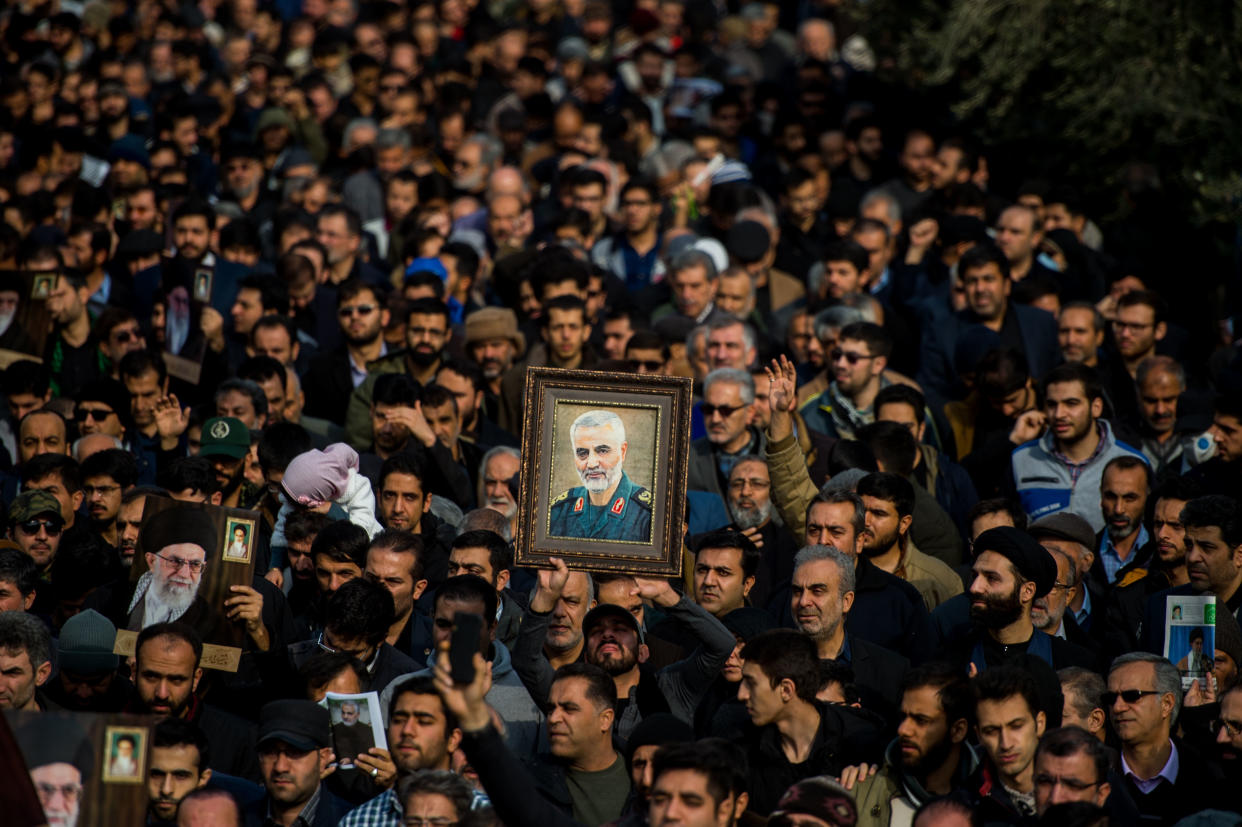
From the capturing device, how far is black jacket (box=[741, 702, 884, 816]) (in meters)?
8.05

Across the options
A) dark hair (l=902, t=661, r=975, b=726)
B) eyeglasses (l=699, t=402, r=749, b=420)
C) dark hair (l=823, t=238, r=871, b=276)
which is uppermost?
dark hair (l=823, t=238, r=871, b=276)

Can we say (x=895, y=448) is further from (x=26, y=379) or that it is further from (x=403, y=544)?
(x=26, y=379)

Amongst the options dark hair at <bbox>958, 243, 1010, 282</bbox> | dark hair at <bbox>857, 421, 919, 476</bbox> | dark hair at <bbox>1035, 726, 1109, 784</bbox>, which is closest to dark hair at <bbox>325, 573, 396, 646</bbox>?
dark hair at <bbox>1035, 726, 1109, 784</bbox>

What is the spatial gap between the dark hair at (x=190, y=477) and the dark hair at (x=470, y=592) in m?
2.02

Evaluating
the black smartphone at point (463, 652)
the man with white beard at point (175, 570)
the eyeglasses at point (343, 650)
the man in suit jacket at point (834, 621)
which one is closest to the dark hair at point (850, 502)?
the man in suit jacket at point (834, 621)

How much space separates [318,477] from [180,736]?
263 centimetres

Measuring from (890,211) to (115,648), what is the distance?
863 cm

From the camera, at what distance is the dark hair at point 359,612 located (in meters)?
9.16

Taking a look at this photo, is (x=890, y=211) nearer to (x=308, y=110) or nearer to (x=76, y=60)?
(x=308, y=110)

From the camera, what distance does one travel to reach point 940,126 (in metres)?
17.6

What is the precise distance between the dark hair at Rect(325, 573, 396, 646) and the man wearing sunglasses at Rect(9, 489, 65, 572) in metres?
2.19

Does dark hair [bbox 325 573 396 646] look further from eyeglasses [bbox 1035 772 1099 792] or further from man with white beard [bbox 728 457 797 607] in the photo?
eyeglasses [bbox 1035 772 1099 792]

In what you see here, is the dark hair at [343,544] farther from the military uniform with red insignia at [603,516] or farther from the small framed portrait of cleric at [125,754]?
the small framed portrait of cleric at [125,754]

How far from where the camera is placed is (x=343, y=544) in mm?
10008
